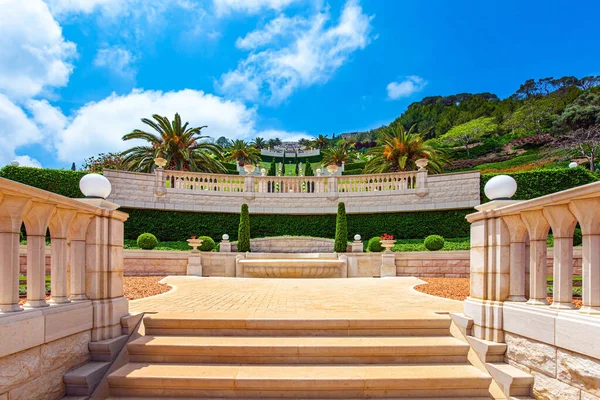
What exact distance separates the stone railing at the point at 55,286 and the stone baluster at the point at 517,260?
5.20 m

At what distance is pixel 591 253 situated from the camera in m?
3.17

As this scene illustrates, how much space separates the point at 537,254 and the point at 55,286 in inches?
221

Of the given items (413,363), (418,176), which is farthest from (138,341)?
(418,176)

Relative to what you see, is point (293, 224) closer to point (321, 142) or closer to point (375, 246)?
point (375, 246)

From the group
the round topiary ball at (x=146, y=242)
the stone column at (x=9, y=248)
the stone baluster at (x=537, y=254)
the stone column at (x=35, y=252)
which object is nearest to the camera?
the stone column at (x=9, y=248)

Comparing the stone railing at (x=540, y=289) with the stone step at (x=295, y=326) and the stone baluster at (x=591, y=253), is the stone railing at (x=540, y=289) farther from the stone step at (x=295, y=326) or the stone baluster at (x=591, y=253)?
the stone step at (x=295, y=326)

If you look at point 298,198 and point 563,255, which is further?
point 298,198

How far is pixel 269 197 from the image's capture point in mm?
19656

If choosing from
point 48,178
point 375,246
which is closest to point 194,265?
point 375,246

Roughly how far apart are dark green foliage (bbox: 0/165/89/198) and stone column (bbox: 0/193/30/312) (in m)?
16.0

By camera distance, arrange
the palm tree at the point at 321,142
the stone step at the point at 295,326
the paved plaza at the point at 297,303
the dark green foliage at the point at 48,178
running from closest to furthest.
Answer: the stone step at the point at 295,326 → the paved plaza at the point at 297,303 → the dark green foliage at the point at 48,178 → the palm tree at the point at 321,142

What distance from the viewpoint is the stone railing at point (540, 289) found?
10.2 feet

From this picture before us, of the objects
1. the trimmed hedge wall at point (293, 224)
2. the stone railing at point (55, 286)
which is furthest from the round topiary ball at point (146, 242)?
the stone railing at point (55, 286)

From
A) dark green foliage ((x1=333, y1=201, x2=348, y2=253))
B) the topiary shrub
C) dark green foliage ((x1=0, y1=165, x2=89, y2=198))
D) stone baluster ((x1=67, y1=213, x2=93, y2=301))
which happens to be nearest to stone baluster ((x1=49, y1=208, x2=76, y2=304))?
stone baluster ((x1=67, y1=213, x2=93, y2=301))
